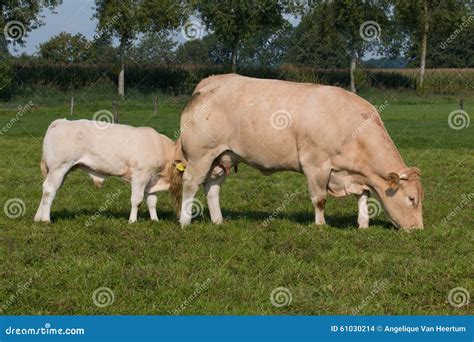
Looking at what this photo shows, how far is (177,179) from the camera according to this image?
1170 cm

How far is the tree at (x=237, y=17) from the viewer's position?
5091 cm

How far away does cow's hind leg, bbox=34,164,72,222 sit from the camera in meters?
11.1

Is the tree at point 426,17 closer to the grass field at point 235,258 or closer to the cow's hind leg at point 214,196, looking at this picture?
the grass field at point 235,258

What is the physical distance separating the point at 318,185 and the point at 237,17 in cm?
4182

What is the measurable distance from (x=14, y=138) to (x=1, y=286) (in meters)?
18.8

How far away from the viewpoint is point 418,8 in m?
59.6

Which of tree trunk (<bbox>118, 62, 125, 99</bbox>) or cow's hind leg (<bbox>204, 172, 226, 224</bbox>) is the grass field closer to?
cow's hind leg (<bbox>204, 172, 226, 224</bbox>)

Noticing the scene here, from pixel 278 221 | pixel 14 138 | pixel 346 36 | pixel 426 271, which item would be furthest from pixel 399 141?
pixel 346 36

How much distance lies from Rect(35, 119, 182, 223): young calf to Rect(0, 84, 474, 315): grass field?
457 mm

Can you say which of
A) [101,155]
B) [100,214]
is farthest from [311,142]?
[100,214]

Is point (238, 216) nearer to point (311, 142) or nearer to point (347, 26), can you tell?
point (311, 142)

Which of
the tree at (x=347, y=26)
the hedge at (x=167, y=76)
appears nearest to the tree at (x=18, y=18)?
the hedge at (x=167, y=76)

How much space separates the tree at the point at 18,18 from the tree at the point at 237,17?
10.8 meters

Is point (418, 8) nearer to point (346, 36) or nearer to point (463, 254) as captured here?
point (346, 36)
